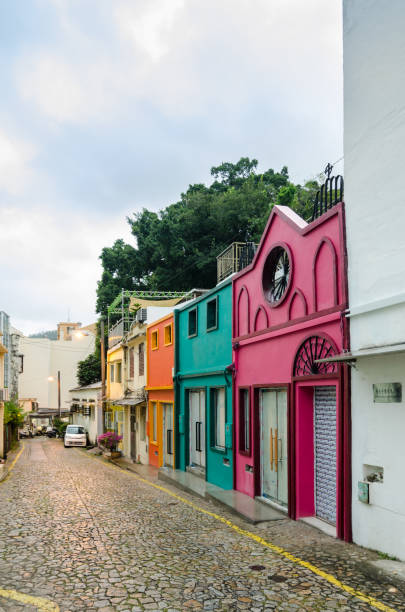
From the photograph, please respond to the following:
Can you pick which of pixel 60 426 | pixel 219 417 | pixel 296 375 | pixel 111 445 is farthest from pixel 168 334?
pixel 60 426

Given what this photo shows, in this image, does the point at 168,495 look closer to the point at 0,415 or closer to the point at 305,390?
the point at 305,390

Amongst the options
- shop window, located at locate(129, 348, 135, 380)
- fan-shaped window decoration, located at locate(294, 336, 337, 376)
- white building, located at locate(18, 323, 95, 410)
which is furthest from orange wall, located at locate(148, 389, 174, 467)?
white building, located at locate(18, 323, 95, 410)

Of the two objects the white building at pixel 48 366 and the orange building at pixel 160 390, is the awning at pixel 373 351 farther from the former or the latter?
the white building at pixel 48 366

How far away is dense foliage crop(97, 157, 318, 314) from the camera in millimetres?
36562

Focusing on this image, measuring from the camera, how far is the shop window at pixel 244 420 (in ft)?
45.7

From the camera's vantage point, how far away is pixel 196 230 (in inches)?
1508

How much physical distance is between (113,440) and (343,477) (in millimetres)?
22856

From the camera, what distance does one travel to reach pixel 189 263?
125 feet

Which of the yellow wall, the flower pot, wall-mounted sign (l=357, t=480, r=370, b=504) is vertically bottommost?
the flower pot

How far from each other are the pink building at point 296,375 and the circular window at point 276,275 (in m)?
0.02

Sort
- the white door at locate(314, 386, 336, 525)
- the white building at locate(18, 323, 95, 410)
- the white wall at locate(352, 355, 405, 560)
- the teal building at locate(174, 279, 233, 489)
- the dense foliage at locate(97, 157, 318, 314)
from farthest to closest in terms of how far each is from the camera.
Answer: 1. the white building at locate(18, 323, 95, 410)
2. the dense foliage at locate(97, 157, 318, 314)
3. the teal building at locate(174, 279, 233, 489)
4. the white door at locate(314, 386, 336, 525)
5. the white wall at locate(352, 355, 405, 560)

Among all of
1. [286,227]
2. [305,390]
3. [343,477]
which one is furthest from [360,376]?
[286,227]

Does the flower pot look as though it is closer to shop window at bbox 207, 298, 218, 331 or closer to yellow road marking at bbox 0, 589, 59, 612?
shop window at bbox 207, 298, 218, 331

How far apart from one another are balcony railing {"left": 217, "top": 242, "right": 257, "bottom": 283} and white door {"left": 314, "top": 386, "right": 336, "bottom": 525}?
5.20m
